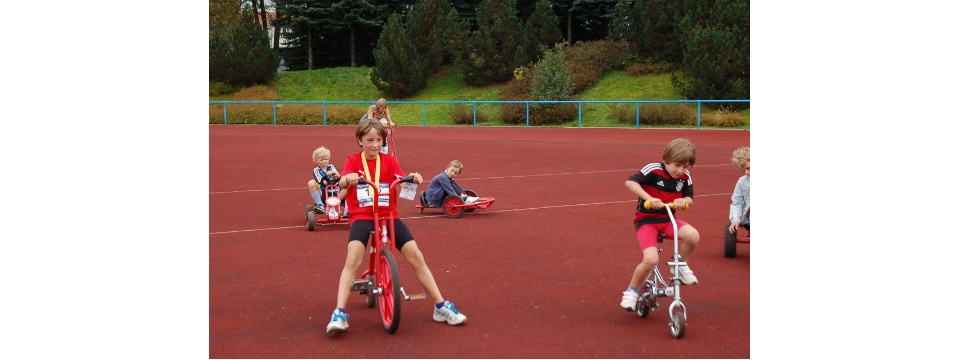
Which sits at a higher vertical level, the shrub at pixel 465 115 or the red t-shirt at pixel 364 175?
the shrub at pixel 465 115

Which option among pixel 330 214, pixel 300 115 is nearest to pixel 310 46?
pixel 300 115

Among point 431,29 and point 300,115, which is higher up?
point 431,29

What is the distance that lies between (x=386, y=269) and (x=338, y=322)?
0.46m

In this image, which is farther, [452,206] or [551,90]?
[551,90]

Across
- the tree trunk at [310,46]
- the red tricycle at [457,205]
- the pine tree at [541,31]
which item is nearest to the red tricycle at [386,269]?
the red tricycle at [457,205]

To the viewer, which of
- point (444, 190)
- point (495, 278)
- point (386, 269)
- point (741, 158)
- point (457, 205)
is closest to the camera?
point (386, 269)

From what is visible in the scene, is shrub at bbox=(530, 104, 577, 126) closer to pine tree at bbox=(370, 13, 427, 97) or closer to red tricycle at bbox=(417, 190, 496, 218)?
pine tree at bbox=(370, 13, 427, 97)

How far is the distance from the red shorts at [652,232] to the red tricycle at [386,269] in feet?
5.03

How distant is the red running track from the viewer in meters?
5.26

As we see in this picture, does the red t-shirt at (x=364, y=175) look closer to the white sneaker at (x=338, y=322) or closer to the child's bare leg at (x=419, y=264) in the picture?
the child's bare leg at (x=419, y=264)

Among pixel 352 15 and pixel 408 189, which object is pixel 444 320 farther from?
pixel 352 15

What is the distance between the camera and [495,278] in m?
7.14

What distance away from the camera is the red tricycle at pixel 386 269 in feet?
17.5

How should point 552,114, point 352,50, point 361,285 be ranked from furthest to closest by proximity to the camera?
point 352,50
point 552,114
point 361,285
